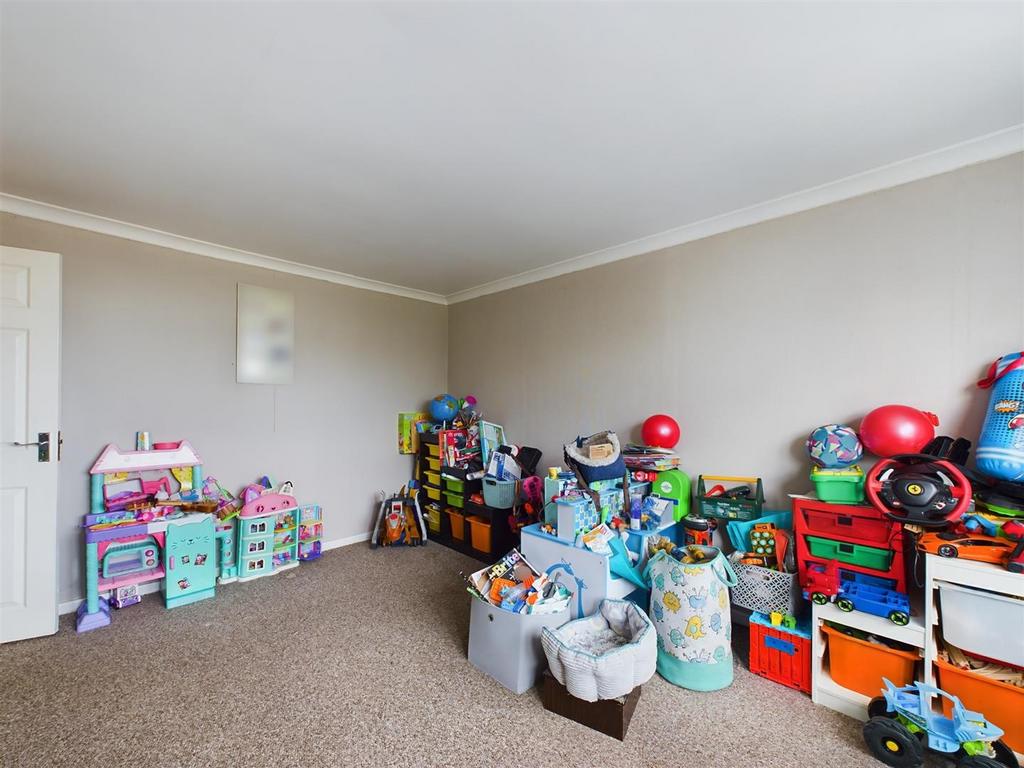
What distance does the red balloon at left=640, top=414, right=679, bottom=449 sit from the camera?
2.75 m

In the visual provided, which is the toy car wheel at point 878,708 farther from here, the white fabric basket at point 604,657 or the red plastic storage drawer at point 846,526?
the white fabric basket at point 604,657

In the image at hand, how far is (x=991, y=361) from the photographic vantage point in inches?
74.0

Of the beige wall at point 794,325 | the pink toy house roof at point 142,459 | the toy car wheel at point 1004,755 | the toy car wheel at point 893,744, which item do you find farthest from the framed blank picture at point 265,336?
the toy car wheel at point 1004,755

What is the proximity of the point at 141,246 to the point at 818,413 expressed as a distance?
435 cm

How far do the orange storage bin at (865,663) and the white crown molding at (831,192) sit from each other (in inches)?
83.1

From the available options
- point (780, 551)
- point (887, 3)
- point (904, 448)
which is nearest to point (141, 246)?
point (887, 3)

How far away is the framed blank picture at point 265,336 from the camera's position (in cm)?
338

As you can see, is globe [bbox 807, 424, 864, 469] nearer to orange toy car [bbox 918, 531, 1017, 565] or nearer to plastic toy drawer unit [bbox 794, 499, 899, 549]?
plastic toy drawer unit [bbox 794, 499, 899, 549]

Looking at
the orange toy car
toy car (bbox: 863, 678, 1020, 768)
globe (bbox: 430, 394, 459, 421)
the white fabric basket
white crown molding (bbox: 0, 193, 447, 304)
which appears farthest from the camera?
globe (bbox: 430, 394, 459, 421)

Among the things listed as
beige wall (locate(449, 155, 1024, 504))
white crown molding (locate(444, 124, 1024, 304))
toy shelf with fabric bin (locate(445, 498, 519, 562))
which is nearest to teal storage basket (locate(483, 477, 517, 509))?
toy shelf with fabric bin (locate(445, 498, 519, 562))

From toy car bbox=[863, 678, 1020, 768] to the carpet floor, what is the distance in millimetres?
104

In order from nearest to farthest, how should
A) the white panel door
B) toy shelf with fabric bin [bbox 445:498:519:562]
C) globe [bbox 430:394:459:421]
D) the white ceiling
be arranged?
the white ceiling
the white panel door
toy shelf with fabric bin [bbox 445:498:519:562]
globe [bbox 430:394:459:421]

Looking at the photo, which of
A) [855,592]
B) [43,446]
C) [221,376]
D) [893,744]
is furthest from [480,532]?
[43,446]

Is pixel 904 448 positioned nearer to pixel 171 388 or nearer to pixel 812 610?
pixel 812 610
